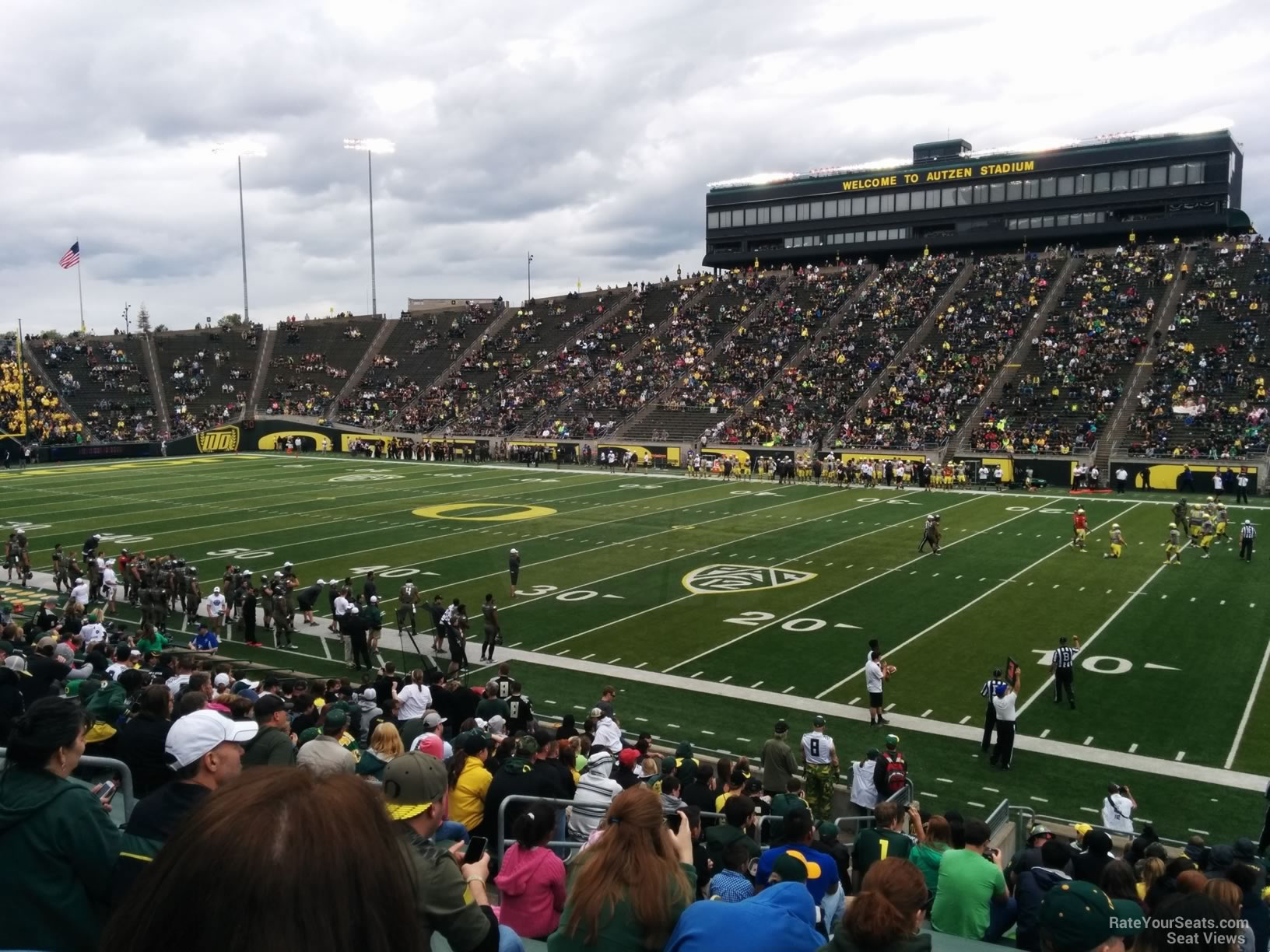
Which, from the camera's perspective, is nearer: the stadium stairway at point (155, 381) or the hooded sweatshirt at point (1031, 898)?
the hooded sweatshirt at point (1031, 898)

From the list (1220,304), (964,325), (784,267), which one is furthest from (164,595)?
(784,267)

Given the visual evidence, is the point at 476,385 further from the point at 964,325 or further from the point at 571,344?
the point at 964,325

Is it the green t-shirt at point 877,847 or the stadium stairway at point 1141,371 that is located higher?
the stadium stairway at point 1141,371

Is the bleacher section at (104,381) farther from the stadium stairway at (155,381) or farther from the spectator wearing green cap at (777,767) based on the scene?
the spectator wearing green cap at (777,767)

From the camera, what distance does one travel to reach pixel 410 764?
3.77 metres

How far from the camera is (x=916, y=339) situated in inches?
2361

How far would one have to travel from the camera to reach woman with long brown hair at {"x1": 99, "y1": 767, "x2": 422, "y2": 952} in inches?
51.7

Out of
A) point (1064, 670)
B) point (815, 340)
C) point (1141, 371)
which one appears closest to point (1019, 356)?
point (1141, 371)

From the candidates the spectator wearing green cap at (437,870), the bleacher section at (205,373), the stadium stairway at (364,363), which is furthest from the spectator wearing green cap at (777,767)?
the bleacher section at (205,373)

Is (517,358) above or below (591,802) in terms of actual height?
above

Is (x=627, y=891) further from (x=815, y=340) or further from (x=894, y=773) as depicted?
(x=815, y=340)

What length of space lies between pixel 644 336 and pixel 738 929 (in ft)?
A: 230

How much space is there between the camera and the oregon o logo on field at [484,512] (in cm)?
3631

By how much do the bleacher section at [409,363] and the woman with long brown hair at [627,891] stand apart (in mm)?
67911
